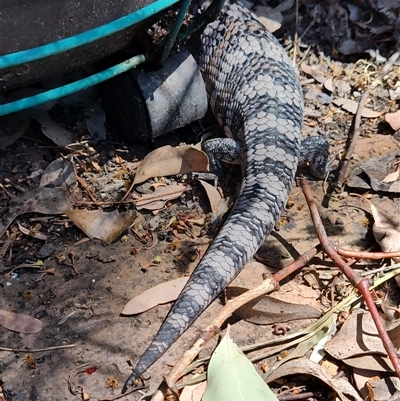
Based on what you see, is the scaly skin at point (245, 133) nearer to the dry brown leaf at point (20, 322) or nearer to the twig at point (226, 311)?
the twig at point (226, 311)

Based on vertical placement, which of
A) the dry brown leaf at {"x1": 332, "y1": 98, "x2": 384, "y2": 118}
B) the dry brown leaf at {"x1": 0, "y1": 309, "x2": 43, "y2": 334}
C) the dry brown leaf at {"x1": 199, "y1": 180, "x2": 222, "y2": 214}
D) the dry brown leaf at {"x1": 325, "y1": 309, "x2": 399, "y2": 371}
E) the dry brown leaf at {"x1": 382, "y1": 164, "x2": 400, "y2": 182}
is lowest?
the dry brown leaf at {"x1": 325, "y1": 309, "x2": 399, "y2": 371}

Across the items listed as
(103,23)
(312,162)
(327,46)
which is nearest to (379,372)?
(312,162)

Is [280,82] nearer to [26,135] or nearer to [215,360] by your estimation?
[26,135]

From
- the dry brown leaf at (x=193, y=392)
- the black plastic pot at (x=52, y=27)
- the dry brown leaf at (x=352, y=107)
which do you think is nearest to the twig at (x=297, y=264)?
the dry brown leaf at (x=193, y=392)

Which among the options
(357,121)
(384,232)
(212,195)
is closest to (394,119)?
(357,121)

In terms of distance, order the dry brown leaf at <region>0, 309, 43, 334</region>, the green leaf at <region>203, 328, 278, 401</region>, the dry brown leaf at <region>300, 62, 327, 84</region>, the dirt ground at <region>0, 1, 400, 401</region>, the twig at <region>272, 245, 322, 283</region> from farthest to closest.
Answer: the dry brown leaf at <region>300, 62, 327, 84</region> < the twig at <region>272, 245, 322, 283</region> < the dry brown leaf at <region>0, 309, 43, 334</region> < the dirt ground at <region>0, 1, 400, 401</region> < the green leaf at <region>203, 328, 278, 401</region>

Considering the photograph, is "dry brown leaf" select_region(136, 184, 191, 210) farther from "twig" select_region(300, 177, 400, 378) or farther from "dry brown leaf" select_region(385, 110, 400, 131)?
"dry brown leaf" select_region(385, 110, 400, 131)

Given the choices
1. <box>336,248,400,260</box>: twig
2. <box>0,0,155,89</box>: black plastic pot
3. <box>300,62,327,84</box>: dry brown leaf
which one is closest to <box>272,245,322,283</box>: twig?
<box>336,248,400,260</box>: twig
